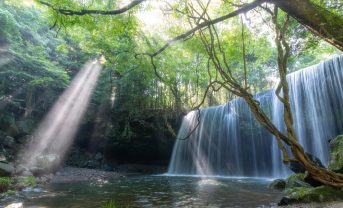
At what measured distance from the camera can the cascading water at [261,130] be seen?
1324 cm

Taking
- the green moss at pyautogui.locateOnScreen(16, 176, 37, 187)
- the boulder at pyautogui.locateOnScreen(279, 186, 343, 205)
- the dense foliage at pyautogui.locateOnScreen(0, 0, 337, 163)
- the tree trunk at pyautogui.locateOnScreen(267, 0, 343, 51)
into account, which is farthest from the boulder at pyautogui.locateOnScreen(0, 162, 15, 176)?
the tree trunk at pyautogui.locateOnScreen(267, 0, 343, 51)

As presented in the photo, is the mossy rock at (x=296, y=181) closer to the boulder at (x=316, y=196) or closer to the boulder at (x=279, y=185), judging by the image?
the boulder at (x=279, y=185)

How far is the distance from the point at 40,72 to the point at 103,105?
5619 mm

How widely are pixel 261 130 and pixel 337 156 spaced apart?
1019 centimetres

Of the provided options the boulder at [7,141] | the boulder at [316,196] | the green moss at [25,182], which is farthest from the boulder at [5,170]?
the boulder at [316,196]

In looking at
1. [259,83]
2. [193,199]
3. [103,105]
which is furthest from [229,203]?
[259,83]

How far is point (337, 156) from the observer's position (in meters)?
7.77

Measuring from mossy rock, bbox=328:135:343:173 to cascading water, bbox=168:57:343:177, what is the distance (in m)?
4.76

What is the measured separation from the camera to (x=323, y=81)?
13.6 metres

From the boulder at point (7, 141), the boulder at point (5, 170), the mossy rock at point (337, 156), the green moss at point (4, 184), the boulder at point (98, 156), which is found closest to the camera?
the mossy rock at point (337, 156)

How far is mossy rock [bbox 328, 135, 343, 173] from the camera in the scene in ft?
23.5

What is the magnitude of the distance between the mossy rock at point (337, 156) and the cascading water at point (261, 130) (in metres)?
4.76

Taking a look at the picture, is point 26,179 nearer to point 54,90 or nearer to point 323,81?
point 54,90

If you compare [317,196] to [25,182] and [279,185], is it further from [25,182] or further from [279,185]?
[25,182]
